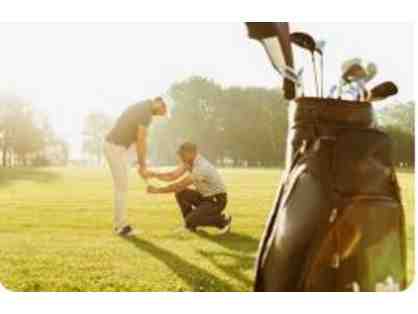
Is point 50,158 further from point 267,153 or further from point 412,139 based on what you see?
point 412,139

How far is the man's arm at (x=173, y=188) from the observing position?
1864 mm

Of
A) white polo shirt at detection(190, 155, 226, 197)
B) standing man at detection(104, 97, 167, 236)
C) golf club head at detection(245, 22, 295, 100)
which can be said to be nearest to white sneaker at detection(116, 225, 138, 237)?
standing man at detection(104, 97, 167, 236)

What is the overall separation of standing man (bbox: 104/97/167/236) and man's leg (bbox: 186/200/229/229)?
0.59 feet

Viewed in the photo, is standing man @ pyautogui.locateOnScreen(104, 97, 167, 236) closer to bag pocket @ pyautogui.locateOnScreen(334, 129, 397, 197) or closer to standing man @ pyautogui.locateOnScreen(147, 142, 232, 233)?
standing man @ pyautogui.locateOnScreen(147, 142, 232, 233)

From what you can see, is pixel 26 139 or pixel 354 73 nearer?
pixel 354 73

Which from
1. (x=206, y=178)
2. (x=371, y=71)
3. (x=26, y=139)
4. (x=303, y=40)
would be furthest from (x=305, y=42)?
(x=26, y=139)

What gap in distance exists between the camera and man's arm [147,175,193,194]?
186cm

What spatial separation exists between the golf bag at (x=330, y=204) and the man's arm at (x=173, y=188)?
53 centimetres

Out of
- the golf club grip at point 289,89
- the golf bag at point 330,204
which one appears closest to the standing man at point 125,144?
the golf club grip at point 289,89

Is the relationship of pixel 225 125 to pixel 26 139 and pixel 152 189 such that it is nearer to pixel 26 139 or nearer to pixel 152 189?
pixel 152 189

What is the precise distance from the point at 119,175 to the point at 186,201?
8.3 inches

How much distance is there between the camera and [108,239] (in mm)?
1867
